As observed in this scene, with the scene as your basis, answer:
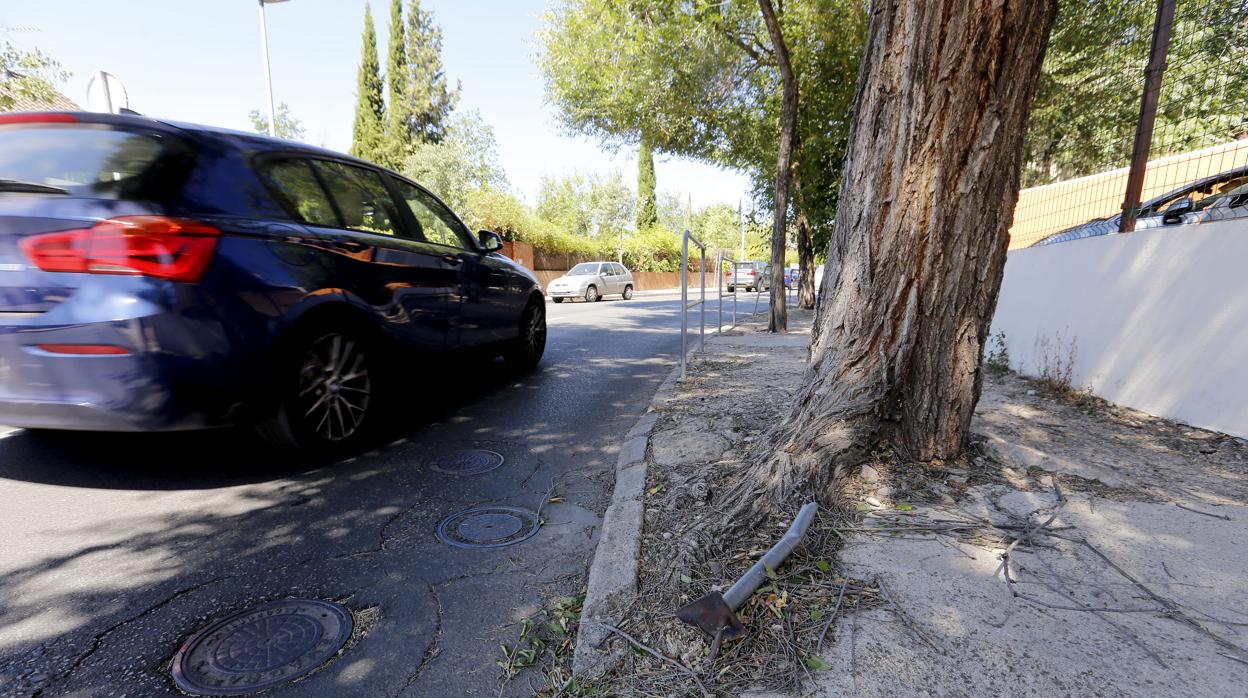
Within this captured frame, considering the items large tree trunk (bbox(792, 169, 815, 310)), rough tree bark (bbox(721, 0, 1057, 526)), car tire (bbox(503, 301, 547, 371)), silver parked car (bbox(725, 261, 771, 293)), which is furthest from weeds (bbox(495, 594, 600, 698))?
large tree trunk (bbox(792, 169, 815, 310))

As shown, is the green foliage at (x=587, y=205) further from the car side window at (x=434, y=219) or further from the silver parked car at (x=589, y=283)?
the car side window at (x=434, y=219)

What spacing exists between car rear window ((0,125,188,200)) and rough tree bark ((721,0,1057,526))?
9.60 feet

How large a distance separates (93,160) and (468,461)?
90.1 inches

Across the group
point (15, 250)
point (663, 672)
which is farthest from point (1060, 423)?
point (15, 250)

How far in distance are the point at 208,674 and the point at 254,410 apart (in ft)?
5.00

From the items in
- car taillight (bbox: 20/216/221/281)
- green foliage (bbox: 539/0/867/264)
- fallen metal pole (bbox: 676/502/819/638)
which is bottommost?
fallen metal pole (bbox: 676/502/819/638)

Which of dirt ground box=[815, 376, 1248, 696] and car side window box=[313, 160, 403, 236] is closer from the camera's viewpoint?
dirt ground box=[815, 376, 1248, 696]

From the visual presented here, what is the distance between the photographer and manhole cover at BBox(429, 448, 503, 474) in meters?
3.29

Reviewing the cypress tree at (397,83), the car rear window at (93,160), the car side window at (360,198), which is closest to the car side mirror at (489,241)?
the car side window at (360,198)

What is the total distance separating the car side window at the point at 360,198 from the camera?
12.0 ft

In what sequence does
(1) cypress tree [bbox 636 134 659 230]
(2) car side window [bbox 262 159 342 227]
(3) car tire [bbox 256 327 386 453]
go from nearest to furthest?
1. (3) car tire [bbox 256 327 386 453]
2. (2) car side window [bbox 262 159 342 227]
3. (1) cypress tree [bbox 636 134 659 230]

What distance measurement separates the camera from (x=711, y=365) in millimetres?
6465

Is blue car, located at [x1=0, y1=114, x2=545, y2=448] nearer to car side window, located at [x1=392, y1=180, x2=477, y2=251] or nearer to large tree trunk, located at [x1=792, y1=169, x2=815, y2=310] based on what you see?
car side window, located at [x1=392, y1=180, x2=477, y2=251]

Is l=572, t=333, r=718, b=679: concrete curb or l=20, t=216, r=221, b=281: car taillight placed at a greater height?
l=20, t=216, r=221, b=281: car taillight
